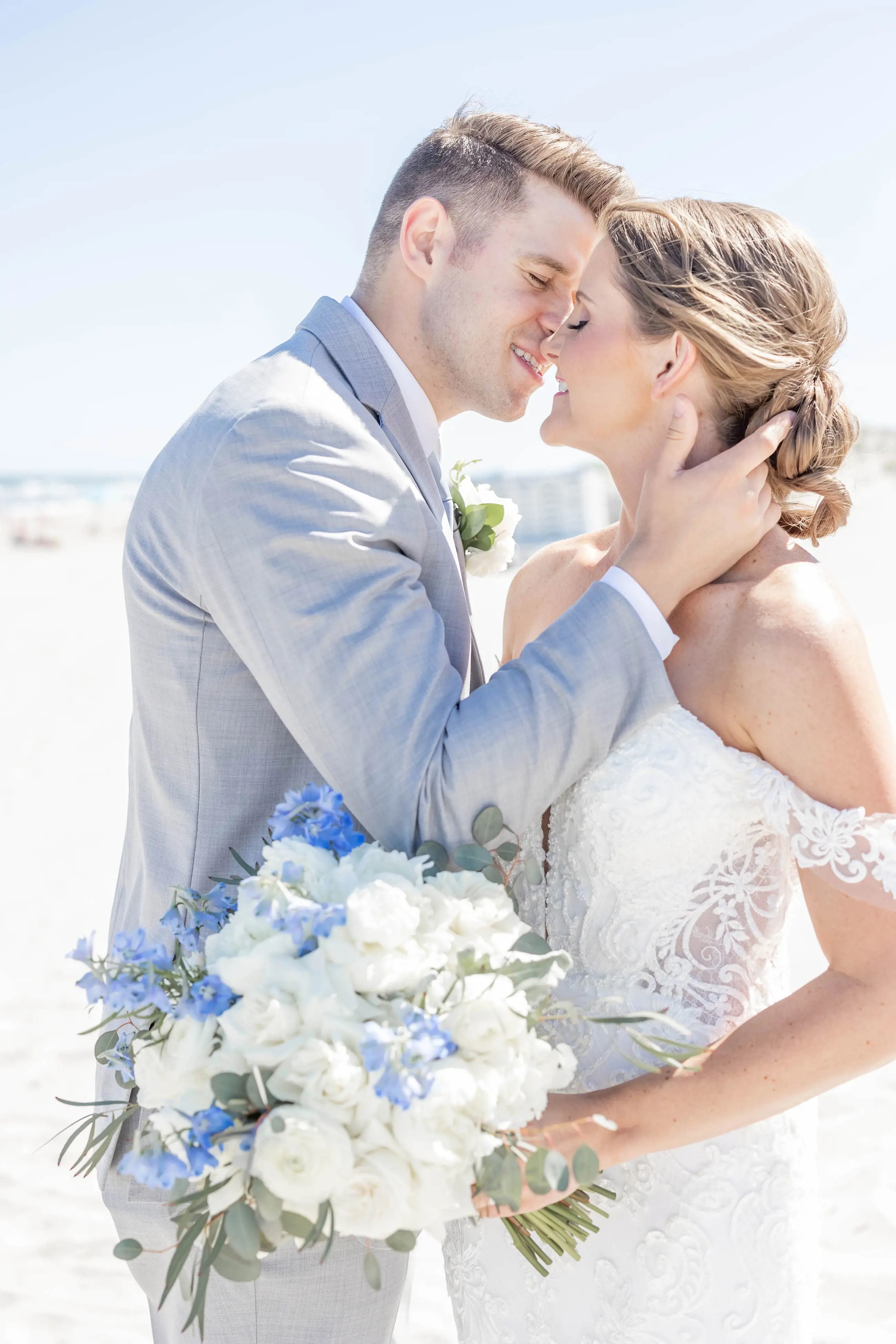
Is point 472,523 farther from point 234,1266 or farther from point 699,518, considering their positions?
point 234,1266

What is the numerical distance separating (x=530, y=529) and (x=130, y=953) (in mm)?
35840

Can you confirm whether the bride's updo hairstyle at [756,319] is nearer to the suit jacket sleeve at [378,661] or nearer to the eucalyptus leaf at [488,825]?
the suit jacket sleeve at [378,661]

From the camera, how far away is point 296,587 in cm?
217

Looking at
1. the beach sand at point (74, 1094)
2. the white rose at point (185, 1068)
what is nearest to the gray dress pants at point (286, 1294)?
the beach sand at point (74, 1094)

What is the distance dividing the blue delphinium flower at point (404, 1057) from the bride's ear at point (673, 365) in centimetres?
164

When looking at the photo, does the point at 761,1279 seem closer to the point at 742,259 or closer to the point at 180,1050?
the point at 180,1050

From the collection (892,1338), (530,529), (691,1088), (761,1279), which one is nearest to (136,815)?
(691,1088)

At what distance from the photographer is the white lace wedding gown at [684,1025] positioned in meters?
2.38

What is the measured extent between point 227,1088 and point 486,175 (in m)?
2.56

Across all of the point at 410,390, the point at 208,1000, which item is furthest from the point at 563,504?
the point at 208,1000

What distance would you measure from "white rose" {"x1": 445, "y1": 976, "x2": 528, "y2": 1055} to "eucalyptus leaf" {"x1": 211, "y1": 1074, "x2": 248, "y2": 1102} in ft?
1.10

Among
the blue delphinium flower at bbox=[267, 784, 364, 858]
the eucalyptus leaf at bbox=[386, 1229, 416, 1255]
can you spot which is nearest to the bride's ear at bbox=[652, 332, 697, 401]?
the blue delphinium flower at bbox=[267, 784, 364, 858]

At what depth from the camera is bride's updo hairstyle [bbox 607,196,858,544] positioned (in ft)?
8.39

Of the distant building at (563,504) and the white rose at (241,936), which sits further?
the distant building at (563,504)
